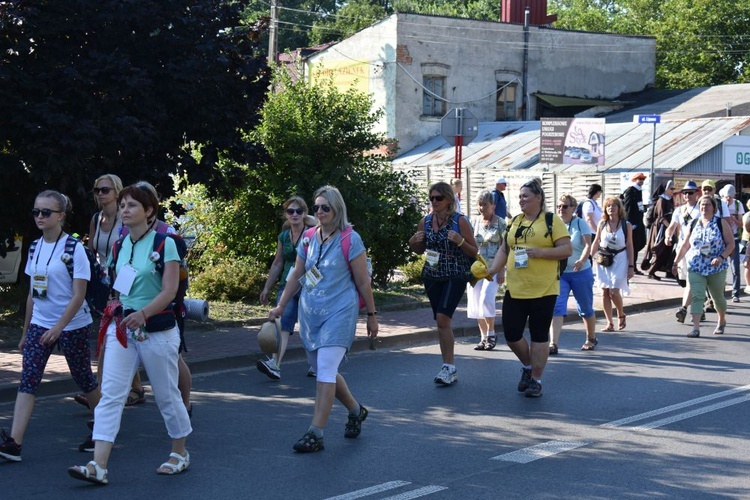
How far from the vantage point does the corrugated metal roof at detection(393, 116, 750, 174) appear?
2864 cm

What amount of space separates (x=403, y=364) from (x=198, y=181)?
3.38 metres

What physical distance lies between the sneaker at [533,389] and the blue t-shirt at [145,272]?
3.79m

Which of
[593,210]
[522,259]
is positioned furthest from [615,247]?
[522,259]

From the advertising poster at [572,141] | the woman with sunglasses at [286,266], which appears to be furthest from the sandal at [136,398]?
the advertising poster at [572,141]

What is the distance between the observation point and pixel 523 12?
4431 cm

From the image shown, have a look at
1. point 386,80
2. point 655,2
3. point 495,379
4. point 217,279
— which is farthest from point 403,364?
point 655,2

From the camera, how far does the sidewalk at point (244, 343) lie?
30.1 ft

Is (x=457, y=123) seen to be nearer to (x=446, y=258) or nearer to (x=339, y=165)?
(x=339, y=165)

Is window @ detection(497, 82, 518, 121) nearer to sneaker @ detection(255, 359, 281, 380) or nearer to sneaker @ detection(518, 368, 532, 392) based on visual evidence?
sneaker @ detection(255, 359, 281, 380)

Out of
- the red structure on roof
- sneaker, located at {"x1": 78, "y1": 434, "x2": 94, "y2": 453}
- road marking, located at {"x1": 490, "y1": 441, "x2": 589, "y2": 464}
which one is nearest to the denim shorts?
road marking, located at {"x1": 490, "y1": 441, "x2": 589, "y2": 464}

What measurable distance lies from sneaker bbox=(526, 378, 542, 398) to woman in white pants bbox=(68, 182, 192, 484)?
3.54 metres

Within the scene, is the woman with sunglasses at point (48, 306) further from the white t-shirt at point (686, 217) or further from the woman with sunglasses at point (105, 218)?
the white t-shirt at point (686, 217)

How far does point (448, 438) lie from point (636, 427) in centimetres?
144

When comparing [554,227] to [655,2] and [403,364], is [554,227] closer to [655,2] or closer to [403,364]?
[403,364]
